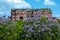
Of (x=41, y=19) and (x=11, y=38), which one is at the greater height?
(x=41, y=19)

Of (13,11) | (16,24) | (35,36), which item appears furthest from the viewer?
(13,11)

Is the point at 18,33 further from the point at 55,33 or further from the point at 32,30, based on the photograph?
the point at 55,33

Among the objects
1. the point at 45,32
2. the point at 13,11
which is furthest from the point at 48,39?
the point at 13,11

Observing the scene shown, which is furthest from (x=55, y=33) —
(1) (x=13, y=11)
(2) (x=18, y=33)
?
(1) (x=13, y=11)

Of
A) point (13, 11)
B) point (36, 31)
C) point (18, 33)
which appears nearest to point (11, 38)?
point (18, 33)

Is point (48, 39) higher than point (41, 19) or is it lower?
lower

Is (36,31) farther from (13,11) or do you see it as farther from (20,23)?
(13,11)

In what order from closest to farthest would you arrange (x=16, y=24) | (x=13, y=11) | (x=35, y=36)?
(x=35, y=36) < (x=16, y=24) < (x=13, y=11)

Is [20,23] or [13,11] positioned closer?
[20,23]

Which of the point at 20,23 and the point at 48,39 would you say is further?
the point at 20,23
